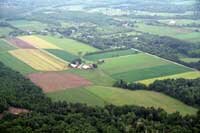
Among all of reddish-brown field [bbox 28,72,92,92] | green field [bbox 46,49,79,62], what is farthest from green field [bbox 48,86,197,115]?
green field [bbox 46,49,79,62]

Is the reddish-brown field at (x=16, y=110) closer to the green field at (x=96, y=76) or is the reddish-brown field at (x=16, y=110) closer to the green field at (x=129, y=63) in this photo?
the green field at (x=96, y=76)

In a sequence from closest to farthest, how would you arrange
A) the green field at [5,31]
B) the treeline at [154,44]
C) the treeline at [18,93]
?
the treeline at [18,93], the treeline at [154,44], the green field at [5,31]

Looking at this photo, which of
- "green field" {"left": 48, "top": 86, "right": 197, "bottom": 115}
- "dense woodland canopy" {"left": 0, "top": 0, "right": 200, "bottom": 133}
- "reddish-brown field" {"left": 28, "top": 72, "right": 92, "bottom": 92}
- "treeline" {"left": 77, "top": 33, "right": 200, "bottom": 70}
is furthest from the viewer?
"treeline" {"left": 77, "top": 33, "right": 200, "bottom": 70}

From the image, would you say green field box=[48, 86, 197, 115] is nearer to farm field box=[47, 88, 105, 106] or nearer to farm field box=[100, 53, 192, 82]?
farm field box=[47, 88, 105, 106]

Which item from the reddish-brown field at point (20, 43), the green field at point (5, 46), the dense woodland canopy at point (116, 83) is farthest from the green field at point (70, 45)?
the green field at point (5, 46)

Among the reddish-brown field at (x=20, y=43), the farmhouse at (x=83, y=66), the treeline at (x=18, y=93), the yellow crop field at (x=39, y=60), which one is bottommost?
the farmhouse at (x=83, y=66)

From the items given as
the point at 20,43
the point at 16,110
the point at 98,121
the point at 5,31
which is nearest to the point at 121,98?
the point at 98,121
